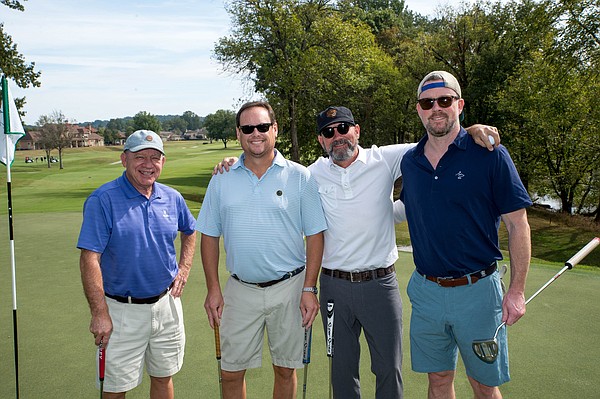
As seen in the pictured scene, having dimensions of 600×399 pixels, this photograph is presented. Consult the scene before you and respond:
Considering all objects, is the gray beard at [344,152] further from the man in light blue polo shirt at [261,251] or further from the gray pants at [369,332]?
the gray pants at [369,332]

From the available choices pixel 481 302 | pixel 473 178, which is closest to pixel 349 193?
pixel 473 178

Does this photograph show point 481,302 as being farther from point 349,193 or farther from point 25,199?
point 25,199

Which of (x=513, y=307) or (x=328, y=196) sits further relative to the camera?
(x=328, y=196)

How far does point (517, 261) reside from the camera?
3018 mm

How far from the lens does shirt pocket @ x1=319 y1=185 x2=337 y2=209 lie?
3498mm

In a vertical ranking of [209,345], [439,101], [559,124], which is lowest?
[209,345]

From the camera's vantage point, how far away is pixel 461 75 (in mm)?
29062

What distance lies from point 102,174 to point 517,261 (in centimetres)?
3921

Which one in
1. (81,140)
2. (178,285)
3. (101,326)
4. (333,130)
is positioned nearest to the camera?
(101,326)

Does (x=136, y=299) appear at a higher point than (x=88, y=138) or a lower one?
lower

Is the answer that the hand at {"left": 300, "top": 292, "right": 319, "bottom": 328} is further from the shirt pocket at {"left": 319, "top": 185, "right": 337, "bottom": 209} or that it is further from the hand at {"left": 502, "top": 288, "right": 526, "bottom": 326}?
the hand at {"left": 502, "top": 288, "right": 526, "bottom": 326}

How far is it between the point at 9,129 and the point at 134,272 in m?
2.01

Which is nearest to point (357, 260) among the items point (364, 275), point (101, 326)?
point (364, 275)

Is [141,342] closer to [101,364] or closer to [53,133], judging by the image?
[101,364]
